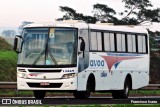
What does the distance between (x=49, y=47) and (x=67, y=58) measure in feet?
2.66

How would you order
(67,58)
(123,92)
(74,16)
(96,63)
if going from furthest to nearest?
(74,16), (123,92), (96,63), (67,58)

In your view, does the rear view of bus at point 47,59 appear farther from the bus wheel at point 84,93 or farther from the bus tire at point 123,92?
the bus tire at point 123,92

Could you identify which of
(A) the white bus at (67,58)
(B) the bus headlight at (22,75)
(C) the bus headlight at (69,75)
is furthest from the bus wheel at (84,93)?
(B) the bus headlight at (22,75)

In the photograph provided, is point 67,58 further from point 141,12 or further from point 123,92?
point 141,12

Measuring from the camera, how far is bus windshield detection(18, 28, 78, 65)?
27.5 meters

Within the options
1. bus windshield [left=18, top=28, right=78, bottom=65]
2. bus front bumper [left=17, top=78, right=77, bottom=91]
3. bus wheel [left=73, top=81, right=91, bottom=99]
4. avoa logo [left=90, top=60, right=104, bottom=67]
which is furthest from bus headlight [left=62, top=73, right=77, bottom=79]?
avoa logo [left=90, top=60, right=104, bottom=67]

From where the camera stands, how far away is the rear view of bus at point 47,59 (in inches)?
1074

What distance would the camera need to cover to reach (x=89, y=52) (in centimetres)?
2900

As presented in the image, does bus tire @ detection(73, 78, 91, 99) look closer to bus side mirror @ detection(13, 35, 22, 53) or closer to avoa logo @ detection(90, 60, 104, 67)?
avoa logo @ detection(90, 60, 104, 67)

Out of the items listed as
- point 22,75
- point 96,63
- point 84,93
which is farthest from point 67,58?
point 96,63

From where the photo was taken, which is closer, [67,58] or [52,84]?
[52,84]

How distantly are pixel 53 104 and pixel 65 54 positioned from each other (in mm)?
4814

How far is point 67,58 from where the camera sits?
27.6m

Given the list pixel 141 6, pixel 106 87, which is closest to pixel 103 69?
pixel 106 87
